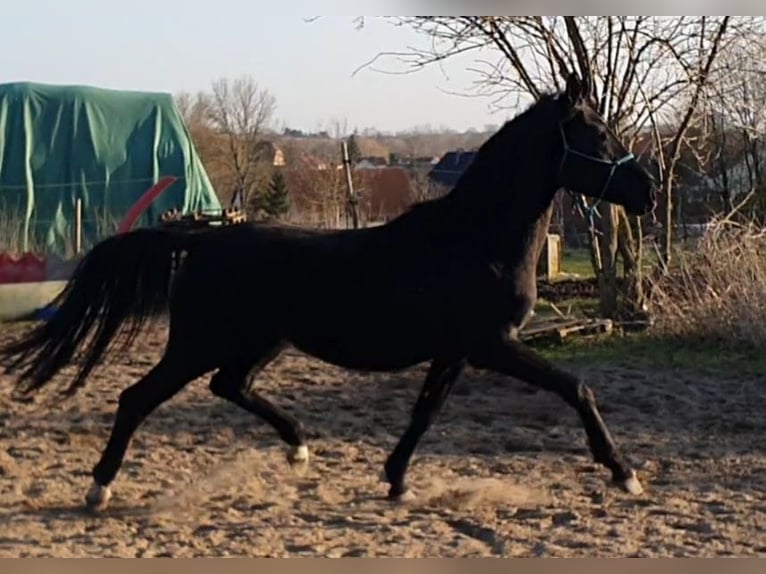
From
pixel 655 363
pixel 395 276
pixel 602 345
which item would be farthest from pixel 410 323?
pixel 602 345

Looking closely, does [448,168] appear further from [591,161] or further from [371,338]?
[371,338]

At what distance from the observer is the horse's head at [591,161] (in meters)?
5.15

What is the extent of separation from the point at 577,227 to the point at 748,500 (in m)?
14.7

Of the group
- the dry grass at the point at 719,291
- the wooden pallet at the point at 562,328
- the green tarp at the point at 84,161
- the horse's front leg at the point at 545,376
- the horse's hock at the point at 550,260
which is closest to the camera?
the horse's front leg at the point at 545,376

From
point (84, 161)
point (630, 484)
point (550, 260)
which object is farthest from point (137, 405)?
point (550, 260)

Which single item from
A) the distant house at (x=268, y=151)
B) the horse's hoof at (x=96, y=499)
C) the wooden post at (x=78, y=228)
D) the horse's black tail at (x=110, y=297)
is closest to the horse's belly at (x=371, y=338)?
the horse's black tail at (x=110, y=297)

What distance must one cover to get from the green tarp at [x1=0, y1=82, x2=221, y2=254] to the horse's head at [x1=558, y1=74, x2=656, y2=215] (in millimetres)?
12260

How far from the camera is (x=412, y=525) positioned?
4930mm

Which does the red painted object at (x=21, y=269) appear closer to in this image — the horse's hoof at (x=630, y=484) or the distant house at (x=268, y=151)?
the distant house at (x=268, y=151)

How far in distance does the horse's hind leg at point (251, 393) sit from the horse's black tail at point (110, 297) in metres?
0.47

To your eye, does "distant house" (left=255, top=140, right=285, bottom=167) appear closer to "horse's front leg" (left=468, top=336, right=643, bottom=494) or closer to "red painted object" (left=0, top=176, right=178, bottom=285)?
"red painted object" (left=0, top=176, right=178, bottom=285)

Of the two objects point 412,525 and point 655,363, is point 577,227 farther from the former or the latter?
point 412,525

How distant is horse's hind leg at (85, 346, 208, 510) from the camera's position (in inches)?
204

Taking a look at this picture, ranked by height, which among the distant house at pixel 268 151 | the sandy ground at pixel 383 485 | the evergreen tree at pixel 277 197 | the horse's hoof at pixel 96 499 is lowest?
the sandy ground at pixel 383 485
